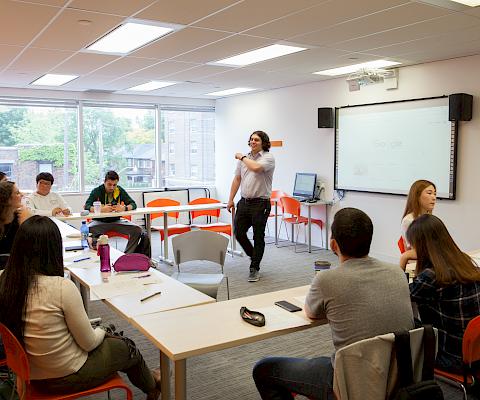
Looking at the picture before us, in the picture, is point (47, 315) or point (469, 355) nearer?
point (47, 315)

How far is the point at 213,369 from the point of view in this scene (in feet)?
10.9

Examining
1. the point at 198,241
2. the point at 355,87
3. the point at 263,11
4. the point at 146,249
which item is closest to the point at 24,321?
the point at 198,241

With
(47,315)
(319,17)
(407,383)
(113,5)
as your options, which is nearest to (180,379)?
(47,315)

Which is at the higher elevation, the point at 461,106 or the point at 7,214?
the point at 461,106

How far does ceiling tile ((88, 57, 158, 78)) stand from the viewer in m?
5.50

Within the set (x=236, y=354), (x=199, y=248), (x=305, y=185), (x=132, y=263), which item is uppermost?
(x=305, y=185)

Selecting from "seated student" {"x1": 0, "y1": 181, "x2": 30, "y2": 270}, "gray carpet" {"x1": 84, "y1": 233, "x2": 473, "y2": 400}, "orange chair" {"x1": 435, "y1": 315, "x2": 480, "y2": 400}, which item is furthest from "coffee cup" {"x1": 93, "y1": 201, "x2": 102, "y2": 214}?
"orange chair" {"x1": 435, "y1": 315, "x2": 480, "y2": 400}

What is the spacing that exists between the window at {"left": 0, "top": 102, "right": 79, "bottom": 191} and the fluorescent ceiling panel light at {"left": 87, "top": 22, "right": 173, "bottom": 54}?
3814 millimetres

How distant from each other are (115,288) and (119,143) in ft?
22.1

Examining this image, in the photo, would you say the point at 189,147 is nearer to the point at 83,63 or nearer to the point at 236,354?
the point at 83,63

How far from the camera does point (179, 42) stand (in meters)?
4.62

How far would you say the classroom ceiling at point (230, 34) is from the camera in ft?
11.6

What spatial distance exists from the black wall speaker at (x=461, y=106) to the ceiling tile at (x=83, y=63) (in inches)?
146

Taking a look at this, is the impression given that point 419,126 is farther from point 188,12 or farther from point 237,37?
point 188,12
